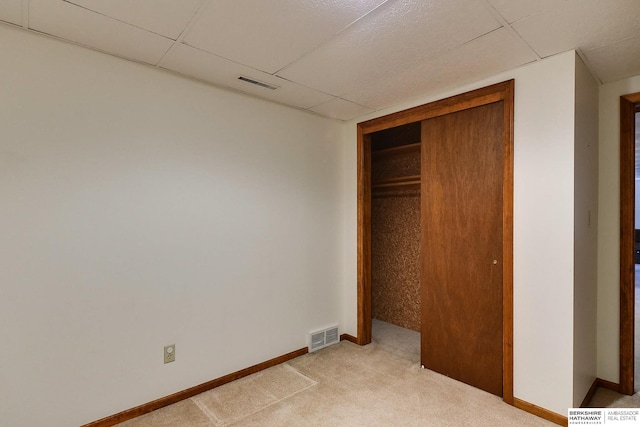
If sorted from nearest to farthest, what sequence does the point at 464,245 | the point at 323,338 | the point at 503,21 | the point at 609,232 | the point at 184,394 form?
the point at 503,21 < the point at 184,394 < the point at 609,232 < the point at 464,245 < the point at 323,338

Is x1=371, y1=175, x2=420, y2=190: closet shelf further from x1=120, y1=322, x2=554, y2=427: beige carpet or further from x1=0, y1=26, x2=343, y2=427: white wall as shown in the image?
x1=120, y1=322, x2=554, y2=427: beige carpet

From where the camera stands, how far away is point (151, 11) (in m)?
1.60

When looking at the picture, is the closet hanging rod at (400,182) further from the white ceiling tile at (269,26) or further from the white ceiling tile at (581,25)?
the white ceiling tile at (269,26)

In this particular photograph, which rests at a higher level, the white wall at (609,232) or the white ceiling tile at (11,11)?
the white ceiling tile at (11,11)

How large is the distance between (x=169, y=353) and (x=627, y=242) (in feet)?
11.2

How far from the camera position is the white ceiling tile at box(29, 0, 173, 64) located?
5.25ft

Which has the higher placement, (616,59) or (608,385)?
(616,59)

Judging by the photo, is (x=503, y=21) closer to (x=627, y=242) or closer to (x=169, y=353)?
(x=627, y=242)

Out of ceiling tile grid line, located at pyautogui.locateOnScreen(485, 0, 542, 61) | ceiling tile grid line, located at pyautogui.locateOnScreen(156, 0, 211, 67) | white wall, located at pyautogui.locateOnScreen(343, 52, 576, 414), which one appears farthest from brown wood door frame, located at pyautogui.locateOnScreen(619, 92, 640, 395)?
ceiling tile grid line, located at pyautogui.locateOnScreen(156, 0, 211, 67)

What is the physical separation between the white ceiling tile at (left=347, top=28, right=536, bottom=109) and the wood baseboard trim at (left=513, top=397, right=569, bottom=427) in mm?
2264

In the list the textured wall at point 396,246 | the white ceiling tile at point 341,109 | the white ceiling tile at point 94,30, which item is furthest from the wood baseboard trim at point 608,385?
the white ceiling tile at point 94,30
